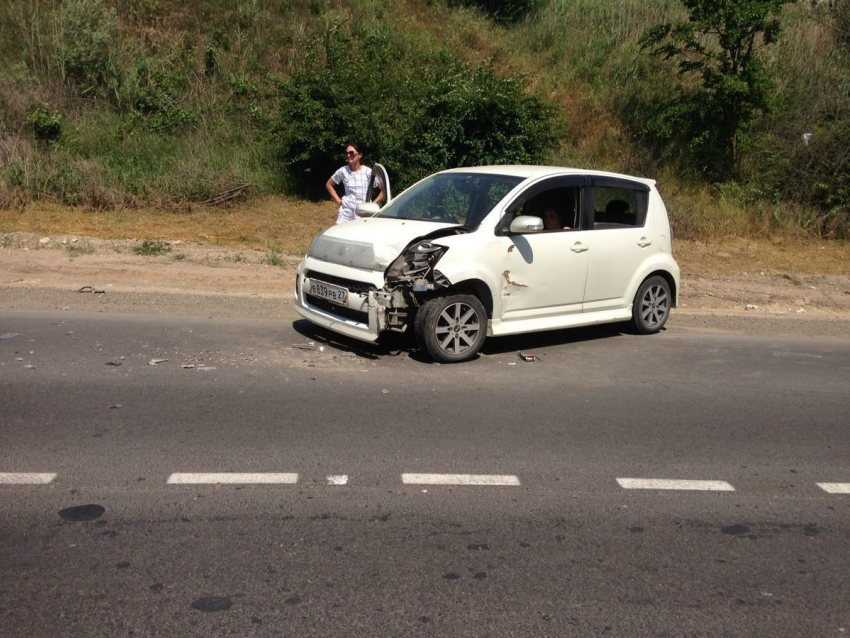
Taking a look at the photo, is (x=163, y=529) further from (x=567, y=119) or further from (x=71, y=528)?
(x=567, y=119)

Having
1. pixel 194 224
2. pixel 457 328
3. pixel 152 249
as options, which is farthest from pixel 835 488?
pixel 194 224

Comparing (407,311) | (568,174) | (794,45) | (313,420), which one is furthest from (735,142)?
(313,420)

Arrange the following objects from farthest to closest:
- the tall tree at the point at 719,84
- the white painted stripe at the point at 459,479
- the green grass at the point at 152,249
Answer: the tall tree at the point at 719,84, the green grass at the point at 152,249, the white painted stripe at the point at 459,479

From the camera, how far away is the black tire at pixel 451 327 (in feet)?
26.7

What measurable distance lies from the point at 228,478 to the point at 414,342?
3989 millimetres

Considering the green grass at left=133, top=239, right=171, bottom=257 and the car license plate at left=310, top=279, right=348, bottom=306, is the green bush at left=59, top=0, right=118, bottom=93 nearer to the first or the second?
the green grass at left=133, top=239, right=171, bottom=257

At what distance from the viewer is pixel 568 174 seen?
934 centimetres

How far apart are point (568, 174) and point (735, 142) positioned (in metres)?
12.3

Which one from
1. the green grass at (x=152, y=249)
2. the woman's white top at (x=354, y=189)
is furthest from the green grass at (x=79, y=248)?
the woman's white top at (x=354, y=189)

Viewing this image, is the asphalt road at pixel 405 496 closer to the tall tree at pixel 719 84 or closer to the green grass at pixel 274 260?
the green grass at pixel 274 260

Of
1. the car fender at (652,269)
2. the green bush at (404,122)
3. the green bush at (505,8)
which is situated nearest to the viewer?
the car fender at (652,269)

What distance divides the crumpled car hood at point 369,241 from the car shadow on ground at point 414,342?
867mm

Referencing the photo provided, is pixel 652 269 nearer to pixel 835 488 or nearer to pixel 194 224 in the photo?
pixel 835 488

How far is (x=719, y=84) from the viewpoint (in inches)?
741
